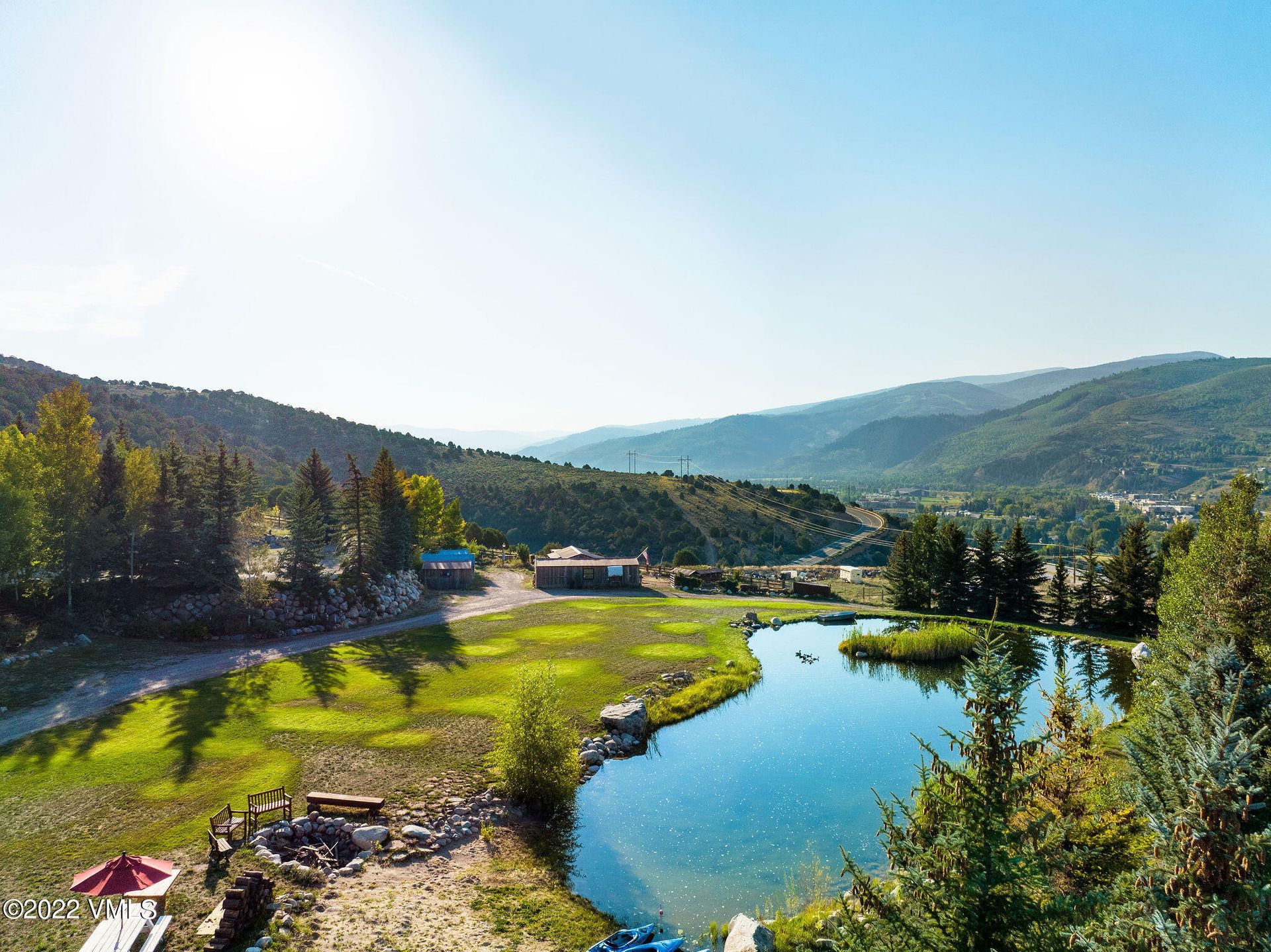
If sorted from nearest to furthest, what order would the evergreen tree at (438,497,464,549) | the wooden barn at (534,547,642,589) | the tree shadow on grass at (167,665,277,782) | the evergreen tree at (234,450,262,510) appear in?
the tree shadow on grass at (167,665,277,782) → the evergreen tree at (234,450,262,510) → the wooden barn at (534,547,642,589) → the evergreen tree at (438,497,464,549)

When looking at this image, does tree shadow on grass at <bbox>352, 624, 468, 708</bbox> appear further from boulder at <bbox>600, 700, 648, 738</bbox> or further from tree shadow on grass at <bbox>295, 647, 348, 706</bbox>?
boulder at <bbox>600, 700, 648, 738</bbox>

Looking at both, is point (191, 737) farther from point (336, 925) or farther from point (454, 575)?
point (454, 575)

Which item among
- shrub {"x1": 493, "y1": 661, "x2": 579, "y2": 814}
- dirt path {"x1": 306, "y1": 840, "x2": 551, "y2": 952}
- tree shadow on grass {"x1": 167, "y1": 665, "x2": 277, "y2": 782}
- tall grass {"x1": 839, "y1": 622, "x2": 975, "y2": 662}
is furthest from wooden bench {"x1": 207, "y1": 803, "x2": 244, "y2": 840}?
tall grass {"x1": 839, "y1": 622, "x2": 975, "y2": 662}

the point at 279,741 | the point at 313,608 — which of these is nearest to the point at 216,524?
the point at 313,608

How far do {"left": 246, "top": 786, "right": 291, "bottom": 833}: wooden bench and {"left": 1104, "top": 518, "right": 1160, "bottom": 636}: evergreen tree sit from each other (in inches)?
2203

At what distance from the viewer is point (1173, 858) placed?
7.59 meters

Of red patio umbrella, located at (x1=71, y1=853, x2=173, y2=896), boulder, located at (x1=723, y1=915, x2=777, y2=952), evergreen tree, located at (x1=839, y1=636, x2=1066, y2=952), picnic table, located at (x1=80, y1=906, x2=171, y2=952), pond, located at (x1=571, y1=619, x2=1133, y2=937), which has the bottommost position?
pond, located at (x1=571, y1=619, x2=1133, y2=937)

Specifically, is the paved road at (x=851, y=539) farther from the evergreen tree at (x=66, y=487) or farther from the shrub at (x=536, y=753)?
the evergreen tree at (x=66, y=487)

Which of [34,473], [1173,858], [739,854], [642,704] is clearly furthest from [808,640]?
[34,473]

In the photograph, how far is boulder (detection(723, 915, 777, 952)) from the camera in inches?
570

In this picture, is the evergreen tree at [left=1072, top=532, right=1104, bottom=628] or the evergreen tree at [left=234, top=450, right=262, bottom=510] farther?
the evergreen tree at [left=1072, top=532, right=1104, bottom=628]

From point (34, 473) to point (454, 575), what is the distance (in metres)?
31.8

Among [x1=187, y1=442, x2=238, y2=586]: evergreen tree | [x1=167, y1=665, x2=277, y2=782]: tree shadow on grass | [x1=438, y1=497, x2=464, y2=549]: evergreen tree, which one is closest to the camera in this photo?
[x1=167, y1=665, x2=277, y2=782]: tree shadow on grass

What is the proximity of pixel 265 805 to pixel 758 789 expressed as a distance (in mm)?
16544
